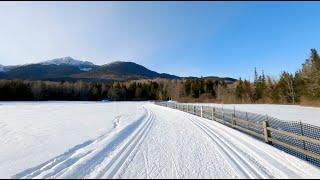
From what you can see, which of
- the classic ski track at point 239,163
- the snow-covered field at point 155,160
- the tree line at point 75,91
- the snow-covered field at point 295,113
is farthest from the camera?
the tree line at point 75,91

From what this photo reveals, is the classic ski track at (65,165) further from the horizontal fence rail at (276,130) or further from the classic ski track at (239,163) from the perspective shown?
the horizontal fence rail at (276,130)

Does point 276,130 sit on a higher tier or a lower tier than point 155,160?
higher

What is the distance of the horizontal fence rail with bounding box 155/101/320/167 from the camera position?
984cm

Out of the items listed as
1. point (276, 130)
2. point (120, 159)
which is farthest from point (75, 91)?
point (120, 159)

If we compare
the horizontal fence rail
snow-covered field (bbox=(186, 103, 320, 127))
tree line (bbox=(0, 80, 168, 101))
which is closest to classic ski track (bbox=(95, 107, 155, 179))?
the horizontal fence rail

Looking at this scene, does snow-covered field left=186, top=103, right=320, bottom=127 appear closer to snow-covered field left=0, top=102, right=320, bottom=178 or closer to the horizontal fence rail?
the horizontal fence rail

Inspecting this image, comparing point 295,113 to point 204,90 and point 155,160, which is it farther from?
point 204,90

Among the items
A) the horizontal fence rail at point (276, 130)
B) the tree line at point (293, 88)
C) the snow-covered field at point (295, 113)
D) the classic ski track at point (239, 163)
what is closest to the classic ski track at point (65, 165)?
the classic ski track at point (239, 163)

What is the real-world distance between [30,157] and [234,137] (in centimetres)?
839

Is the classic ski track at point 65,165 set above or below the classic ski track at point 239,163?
below

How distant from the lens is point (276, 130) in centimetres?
1073

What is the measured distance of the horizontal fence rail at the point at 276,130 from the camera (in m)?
9.84

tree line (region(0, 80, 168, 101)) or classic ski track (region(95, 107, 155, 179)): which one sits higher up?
tree line (region(0, 80, 168, 101))

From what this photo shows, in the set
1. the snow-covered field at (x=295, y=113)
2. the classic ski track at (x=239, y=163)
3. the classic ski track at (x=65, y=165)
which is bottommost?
the snow-covered field at (x=295, y=113)
